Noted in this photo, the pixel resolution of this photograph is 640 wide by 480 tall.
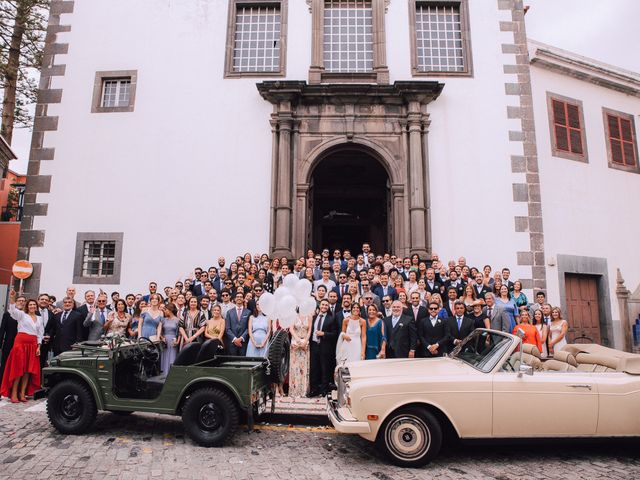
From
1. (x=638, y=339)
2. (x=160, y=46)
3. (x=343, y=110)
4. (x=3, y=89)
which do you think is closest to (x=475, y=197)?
(x=343, y=110)

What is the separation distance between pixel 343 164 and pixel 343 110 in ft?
14.0

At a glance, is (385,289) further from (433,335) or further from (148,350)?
(148,350)

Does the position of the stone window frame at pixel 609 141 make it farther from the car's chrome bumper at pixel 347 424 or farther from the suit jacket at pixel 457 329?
the car's chrome bumper at pixel 347 424

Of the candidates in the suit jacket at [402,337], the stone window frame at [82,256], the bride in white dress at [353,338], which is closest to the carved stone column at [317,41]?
the stone window frame at [82,256]

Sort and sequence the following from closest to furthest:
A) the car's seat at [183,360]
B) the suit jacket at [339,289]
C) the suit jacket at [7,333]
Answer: the car's seat at [183,360], the suit jacket at [7,333], the suit jacket at [339,289]

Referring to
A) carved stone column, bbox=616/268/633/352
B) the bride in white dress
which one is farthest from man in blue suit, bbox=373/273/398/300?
carved stone column, bbox=616/268/633/352

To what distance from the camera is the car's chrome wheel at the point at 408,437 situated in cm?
475

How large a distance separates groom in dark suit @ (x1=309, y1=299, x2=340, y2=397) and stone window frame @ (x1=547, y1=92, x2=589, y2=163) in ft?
32.6

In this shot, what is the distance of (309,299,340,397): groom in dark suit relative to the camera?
25.2 ft

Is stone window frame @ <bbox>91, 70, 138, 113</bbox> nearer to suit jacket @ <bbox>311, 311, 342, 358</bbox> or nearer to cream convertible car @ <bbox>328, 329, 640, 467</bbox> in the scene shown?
suit jacket @ <bbox>311, 311, 342, 358</bbox>

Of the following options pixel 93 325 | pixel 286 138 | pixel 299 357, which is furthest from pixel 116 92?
pixel 299 357

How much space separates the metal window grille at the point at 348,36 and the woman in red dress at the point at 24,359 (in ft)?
31.7

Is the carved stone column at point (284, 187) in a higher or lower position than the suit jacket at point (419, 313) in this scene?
higher

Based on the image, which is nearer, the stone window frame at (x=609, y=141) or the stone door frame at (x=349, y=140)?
the stone door frame at (x=349, y=140)
